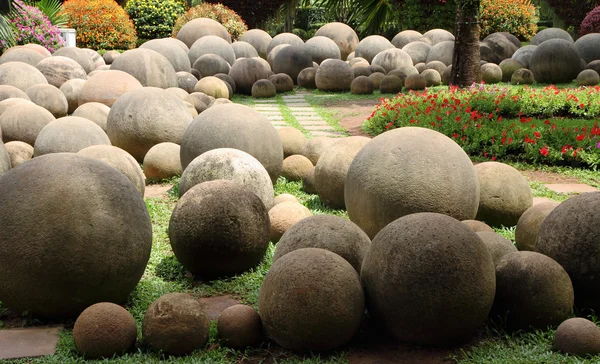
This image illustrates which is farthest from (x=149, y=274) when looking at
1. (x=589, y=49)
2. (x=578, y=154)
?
(x=589, y=49)

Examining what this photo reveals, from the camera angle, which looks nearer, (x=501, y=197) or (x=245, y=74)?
(x=501, y=197)

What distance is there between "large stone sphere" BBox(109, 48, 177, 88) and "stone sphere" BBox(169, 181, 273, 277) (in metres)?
8.95

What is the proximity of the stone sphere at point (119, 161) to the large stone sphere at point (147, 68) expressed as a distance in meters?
6.70

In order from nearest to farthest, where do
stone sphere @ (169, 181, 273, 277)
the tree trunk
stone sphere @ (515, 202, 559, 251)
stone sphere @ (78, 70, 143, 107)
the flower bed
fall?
1. stone sphere @ (169, 181, 273, 277)
2. stone sphere @ (515, 202, 559, 251)
3. the flower bed
4. stone sphere @ (78, 70, 143, 107)
5. the tree trunk

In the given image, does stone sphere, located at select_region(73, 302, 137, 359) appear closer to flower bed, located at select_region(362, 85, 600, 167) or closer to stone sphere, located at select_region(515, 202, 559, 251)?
stone sphere, located at select_region(515, 202, 559, 251)

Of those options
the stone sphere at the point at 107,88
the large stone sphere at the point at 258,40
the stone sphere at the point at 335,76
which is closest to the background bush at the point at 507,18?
the large stone sphere at the point at 258,40

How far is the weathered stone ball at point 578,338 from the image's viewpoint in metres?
4.70

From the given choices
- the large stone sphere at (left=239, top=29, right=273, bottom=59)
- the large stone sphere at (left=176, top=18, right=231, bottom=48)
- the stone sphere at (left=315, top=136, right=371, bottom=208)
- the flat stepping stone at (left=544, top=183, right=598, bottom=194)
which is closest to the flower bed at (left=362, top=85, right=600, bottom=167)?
the flat stepping stone at (left=544, top=183, right=598, bottom=194)

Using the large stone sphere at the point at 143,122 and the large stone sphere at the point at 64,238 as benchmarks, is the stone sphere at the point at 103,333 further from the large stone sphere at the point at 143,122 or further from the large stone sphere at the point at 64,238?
the large stone sphere at the point at 143,122

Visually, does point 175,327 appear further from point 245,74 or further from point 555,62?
point 555,62

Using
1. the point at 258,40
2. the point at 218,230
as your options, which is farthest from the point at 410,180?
the point at 258,40

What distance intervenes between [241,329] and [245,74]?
14814mm

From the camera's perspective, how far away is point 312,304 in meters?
4.68

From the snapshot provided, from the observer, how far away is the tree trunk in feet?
50.8
